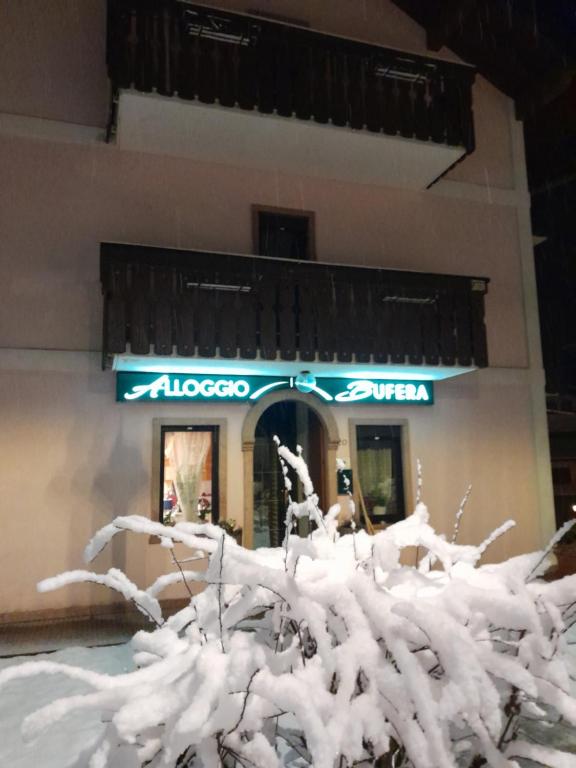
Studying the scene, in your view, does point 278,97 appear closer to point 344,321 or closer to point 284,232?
point 284,232

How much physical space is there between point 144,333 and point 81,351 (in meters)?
1.33

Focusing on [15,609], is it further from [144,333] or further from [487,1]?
[487,1]

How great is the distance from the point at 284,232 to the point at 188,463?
14.4 ft

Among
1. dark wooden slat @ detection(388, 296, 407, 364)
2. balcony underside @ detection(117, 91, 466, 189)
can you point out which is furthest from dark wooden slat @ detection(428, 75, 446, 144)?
dark wooden slat @ detection(388, 296, 407, 364)

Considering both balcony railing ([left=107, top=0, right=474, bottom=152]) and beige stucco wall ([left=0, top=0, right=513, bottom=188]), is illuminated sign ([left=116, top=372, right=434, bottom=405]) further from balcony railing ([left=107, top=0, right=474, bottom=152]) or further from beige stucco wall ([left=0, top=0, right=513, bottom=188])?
beige stucco wall ([left=0, top=0, right=513, bottom=188])

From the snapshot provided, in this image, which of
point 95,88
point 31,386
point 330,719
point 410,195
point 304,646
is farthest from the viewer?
point 410,195

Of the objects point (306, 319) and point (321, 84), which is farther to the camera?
point (321, 84)

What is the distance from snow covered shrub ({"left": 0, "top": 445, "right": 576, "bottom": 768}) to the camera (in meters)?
1.55

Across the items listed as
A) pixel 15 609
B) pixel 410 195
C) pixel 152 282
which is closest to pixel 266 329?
pixel 152 282

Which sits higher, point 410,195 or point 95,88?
point 95,88

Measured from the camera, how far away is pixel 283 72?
335 inches

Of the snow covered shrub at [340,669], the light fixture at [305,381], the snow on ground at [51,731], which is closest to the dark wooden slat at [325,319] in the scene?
the light fixture at [305,381]

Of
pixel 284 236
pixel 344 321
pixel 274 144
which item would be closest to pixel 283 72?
pixel 274 144

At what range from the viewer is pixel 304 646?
6.53ft
